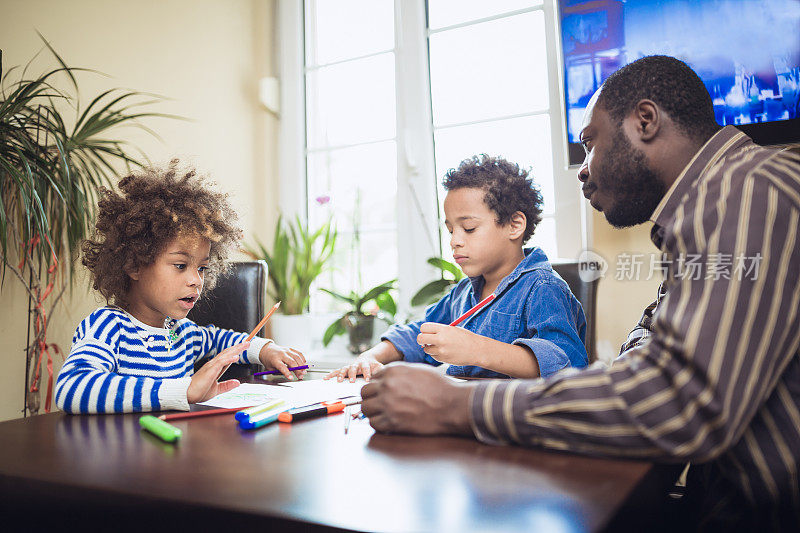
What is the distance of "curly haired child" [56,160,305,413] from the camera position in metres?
1.12

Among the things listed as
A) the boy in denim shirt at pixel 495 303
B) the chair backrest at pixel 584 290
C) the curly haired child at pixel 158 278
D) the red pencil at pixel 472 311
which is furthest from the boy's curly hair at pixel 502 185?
the curly haired child at pixel 158 278

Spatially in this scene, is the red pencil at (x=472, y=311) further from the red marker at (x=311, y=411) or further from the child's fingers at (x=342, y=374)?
the red marker at (x=311, y=411)

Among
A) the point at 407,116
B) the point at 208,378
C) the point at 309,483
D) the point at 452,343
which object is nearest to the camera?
the point at 309,483

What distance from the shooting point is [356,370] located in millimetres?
1228

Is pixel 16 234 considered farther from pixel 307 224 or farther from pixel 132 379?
pixel 307 224

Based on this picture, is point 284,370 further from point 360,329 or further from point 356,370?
point 360,329

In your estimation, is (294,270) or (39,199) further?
(294,270)

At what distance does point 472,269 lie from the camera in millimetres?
1506

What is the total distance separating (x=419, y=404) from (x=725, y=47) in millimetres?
1749

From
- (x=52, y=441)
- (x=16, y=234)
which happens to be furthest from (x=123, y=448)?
(x=16, y=234)

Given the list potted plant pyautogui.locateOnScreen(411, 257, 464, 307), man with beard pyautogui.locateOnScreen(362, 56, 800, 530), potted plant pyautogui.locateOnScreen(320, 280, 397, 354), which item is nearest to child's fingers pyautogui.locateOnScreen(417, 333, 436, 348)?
man with beard pyautogui.locateOnScreen(362, 56, 800, 530)

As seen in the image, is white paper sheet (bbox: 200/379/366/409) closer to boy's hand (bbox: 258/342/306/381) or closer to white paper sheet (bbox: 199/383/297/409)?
white paper sheet (bbox: 199/383/297/409)

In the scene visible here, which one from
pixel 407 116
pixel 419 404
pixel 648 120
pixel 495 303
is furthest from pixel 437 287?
pixel 419 404

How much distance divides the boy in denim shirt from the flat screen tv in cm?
70
